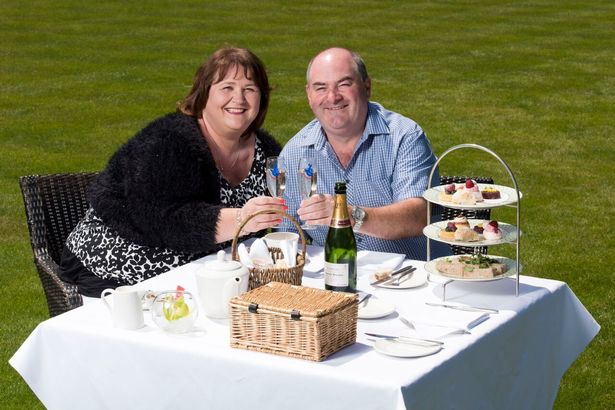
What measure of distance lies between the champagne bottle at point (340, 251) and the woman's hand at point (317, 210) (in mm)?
236

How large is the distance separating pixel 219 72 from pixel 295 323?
2.09 meters

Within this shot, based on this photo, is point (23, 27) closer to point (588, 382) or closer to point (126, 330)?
point (588, 382)

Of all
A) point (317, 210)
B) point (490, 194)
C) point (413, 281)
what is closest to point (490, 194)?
point (490, 194)

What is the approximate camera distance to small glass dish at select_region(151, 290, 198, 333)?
147 inches

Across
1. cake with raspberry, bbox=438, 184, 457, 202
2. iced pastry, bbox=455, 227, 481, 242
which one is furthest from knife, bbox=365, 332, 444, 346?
cake with raspberry, bbox=438, 184, 457, 202

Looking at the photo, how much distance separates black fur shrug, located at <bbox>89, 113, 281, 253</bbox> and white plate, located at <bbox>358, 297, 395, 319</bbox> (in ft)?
3.70

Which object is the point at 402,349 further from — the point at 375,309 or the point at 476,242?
the point at 476,242

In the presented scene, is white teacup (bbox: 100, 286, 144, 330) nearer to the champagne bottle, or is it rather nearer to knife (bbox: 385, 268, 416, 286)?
the champagne bottle

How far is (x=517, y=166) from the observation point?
11.7 m

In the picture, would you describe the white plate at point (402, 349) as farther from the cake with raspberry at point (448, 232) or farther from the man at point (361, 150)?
the man at point (361, 150)

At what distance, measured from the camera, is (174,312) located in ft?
12.3

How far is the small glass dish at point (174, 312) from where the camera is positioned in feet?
12.3

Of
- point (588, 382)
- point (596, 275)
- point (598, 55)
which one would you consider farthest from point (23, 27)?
point (588, 382)

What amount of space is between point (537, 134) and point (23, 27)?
12.0 meters
